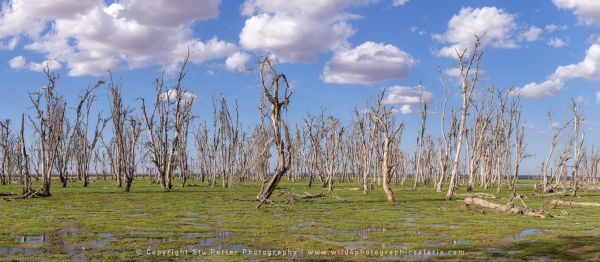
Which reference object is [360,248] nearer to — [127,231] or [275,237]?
[275,237]

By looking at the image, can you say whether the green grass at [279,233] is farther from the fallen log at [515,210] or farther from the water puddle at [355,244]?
the fallen log at [515,210]

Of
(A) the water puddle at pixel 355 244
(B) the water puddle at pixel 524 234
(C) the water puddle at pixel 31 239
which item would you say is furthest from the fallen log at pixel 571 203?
(C) the water puddle at pixel 31 239

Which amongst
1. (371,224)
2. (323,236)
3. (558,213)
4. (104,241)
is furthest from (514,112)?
(104,241)

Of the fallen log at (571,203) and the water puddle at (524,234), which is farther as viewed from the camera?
the fallen log at (571,203)

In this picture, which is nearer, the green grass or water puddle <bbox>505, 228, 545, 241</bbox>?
the green grass

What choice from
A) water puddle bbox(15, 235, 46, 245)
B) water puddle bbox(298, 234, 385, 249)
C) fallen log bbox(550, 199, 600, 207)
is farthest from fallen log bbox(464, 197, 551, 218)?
water puddle bbox(15, 235, 46, 245)

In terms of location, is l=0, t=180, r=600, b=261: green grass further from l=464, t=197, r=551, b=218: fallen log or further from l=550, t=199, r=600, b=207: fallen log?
l=550, t=199, r=600, b=207: fallen log

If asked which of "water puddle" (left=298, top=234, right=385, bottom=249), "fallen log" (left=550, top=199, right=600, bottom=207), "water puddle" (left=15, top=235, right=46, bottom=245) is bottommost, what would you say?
"fallen log" (left=550, top=199, right=600, bottom=207)

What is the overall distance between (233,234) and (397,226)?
246 inches

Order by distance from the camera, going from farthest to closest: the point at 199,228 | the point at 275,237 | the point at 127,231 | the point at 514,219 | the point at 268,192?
the point at 268,192 → the point at 514,219 → the point at 199,228 → the point at 127,231 → the point at 275,237

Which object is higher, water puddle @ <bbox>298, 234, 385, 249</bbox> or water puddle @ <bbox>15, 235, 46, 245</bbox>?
water puddle @ <bbox>15, 235, 46, 245</bbox>

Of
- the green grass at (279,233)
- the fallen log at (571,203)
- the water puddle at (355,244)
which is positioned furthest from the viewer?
the fallen log at (571,203)

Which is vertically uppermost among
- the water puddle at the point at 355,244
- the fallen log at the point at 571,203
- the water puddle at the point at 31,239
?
the water puddle at the point at 31,239

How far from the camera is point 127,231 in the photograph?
17125mm
